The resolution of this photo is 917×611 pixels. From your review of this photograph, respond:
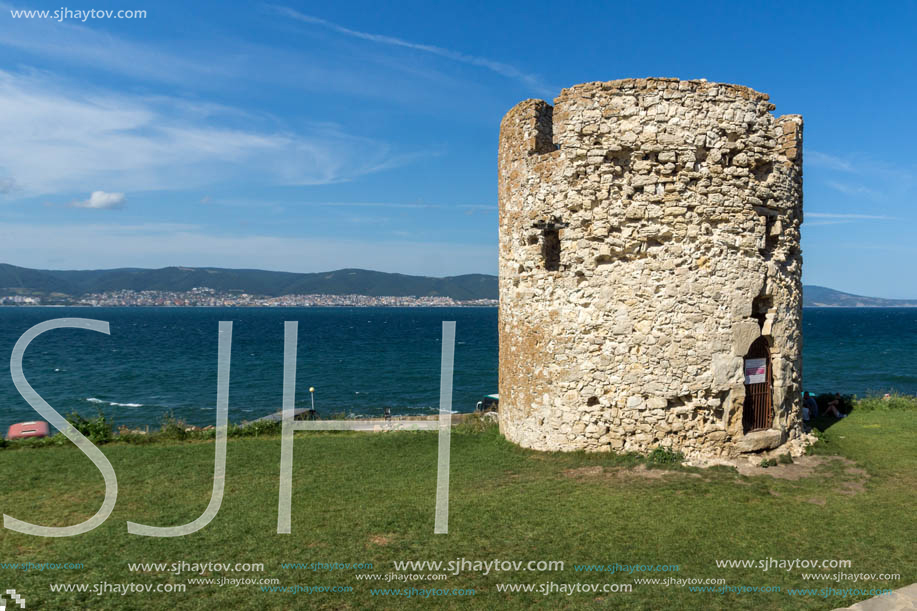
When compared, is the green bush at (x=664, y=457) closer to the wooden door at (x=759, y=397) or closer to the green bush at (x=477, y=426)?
the wooden door at (x=759, y=397)

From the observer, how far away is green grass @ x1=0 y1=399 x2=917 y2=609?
261 inches

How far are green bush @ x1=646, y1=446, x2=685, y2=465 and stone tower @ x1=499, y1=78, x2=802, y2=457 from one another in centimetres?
13

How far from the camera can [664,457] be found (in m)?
10.9

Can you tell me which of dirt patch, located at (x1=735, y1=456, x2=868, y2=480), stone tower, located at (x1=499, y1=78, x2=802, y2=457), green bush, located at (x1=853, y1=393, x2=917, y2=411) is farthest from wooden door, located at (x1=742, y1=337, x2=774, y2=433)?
green bush, located at (x1=853, y1=393, x2=917, y2=411)

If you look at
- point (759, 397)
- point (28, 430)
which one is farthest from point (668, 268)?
point (28, 430)

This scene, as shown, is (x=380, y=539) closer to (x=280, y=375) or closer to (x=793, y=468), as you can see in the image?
(x=793, y=468)

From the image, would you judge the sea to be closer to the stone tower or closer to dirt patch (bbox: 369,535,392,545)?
the stone tower

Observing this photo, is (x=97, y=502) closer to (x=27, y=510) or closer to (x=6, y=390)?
(x=27, y=510)

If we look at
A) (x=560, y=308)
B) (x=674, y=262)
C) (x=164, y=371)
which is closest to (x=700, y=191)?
(x=674, y=262)

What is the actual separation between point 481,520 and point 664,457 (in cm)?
426

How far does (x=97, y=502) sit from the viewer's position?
9.77 meters

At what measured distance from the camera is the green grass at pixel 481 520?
6617 mm

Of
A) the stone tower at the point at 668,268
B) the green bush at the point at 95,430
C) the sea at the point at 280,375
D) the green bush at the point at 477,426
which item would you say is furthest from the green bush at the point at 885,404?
the green bush at the point at 95,430

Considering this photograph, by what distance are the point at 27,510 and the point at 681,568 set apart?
33.2ft
